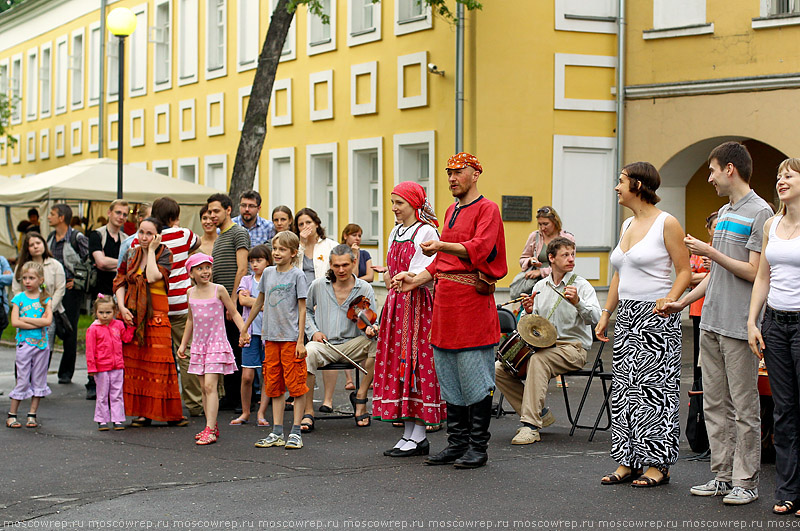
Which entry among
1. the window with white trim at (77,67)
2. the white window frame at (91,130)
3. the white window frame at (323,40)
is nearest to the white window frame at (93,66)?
the white window frame at (91,130)

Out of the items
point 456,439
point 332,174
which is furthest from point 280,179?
point 456,439

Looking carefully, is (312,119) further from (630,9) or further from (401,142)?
(630,9)

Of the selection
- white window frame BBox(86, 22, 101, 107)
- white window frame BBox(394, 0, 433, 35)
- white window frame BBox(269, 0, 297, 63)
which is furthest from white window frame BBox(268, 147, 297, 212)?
white window frame BBox(86, 22, 101, 107)

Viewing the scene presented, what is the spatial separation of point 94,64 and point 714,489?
102 feet

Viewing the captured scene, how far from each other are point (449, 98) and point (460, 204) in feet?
41.0

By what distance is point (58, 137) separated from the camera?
1490 inches

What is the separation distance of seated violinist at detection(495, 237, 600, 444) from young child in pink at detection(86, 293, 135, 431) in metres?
3.25

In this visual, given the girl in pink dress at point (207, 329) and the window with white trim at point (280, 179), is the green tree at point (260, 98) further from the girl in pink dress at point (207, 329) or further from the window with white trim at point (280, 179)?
the girl in pink dress at point (207, 329)

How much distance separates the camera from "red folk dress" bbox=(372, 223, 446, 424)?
336 inches

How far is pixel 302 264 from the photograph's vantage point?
1191 centimetres

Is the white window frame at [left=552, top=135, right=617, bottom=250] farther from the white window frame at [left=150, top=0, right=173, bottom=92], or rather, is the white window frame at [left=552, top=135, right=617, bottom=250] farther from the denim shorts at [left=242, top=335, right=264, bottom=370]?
the white window frame at [left=150, top=0, right=173, bottom=92]

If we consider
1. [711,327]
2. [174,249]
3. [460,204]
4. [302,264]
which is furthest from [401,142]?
[711,327]

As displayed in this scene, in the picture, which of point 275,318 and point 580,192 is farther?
point 580,192

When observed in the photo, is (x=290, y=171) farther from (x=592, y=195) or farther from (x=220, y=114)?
(x=592, y=195)
